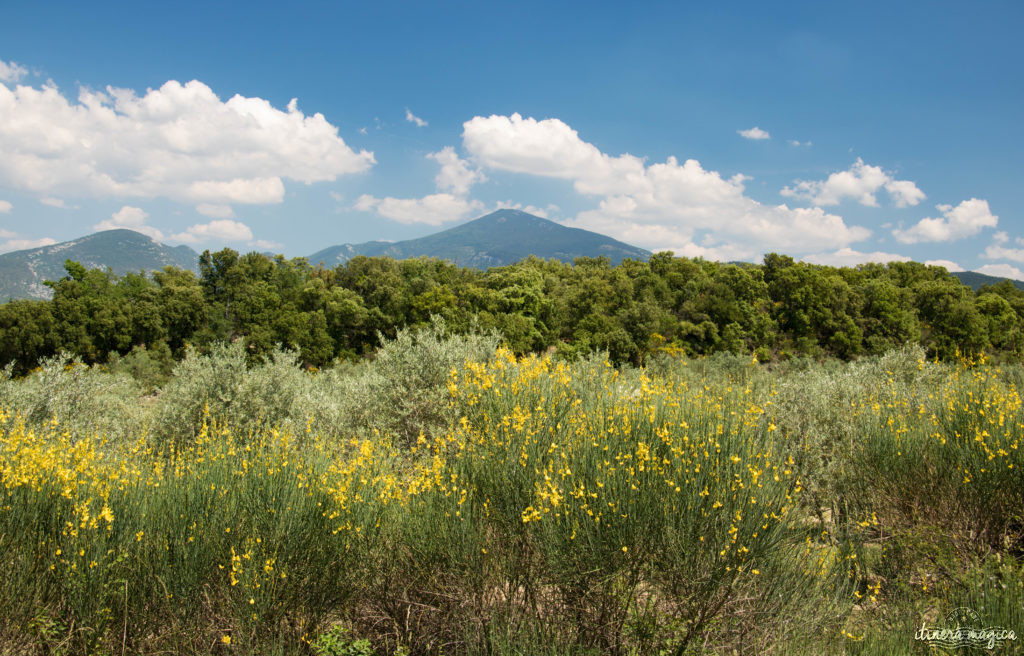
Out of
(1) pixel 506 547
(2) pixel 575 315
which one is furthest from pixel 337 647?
(2) pixel 575 315

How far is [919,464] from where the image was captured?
6262 mm

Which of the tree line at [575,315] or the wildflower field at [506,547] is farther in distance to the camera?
the tree line at [575,315]

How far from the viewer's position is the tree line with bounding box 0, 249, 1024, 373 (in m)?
39.2

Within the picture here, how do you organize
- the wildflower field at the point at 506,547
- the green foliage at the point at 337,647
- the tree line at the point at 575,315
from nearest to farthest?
the wildflower field at the point at 506,547, the green foliage at the point at 337,647, the tree line at the point at 575,315

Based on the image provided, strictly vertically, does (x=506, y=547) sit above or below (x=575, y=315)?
below

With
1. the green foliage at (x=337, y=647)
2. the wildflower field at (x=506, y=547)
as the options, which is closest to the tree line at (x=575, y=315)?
the wildflower field at (x=506, y=547)

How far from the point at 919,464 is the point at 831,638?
3436 millimetres

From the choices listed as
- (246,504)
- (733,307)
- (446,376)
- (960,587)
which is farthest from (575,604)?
(733,307)

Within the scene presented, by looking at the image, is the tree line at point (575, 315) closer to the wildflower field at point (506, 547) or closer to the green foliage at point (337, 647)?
the wildflower field at point (506, 547)

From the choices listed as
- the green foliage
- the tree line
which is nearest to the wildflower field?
the green foliage

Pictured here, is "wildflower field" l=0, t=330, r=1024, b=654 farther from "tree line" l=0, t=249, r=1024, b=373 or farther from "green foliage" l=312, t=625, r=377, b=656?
"tree line" l=0, t=249, r=1024, b=373

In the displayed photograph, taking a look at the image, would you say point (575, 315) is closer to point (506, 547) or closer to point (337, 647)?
point (506, 547)

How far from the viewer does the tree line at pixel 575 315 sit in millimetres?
39156

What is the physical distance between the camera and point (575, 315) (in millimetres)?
45719
